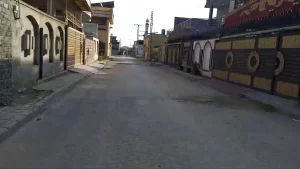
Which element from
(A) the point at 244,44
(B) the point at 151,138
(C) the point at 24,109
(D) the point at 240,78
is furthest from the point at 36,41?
(D) the point at 240,78

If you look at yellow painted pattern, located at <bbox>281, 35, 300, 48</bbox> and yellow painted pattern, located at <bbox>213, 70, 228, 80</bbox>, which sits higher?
yellow painted pattern, located at <bbox>281, 35, 300, 48</bbox>

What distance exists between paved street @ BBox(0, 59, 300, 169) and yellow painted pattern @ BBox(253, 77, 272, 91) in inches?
162

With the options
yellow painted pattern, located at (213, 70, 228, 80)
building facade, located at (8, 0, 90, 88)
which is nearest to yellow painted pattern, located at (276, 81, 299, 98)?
yellow painted pattern, located at (213, 70, 228, 80)

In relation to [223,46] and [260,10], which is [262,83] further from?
[223,46]

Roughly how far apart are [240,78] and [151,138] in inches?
487

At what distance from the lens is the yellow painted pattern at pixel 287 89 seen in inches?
489

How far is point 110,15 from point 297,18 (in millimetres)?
56001

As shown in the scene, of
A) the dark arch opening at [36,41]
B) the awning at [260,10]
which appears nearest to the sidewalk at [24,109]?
the dark arch opening at [36,41]

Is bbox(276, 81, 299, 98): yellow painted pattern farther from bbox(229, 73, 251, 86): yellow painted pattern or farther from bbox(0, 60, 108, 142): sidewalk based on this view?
bbox(0, 60, 108, 142): sidewalk

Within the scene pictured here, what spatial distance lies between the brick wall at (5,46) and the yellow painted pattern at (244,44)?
35.8ft

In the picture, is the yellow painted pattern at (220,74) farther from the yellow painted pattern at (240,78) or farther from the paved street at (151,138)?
the paved street at (151,138)

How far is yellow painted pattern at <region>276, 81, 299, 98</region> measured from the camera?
489 inches

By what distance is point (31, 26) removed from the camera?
1338 centimetres

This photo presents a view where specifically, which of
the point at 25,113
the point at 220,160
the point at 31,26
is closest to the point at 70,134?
the point at 25,113
